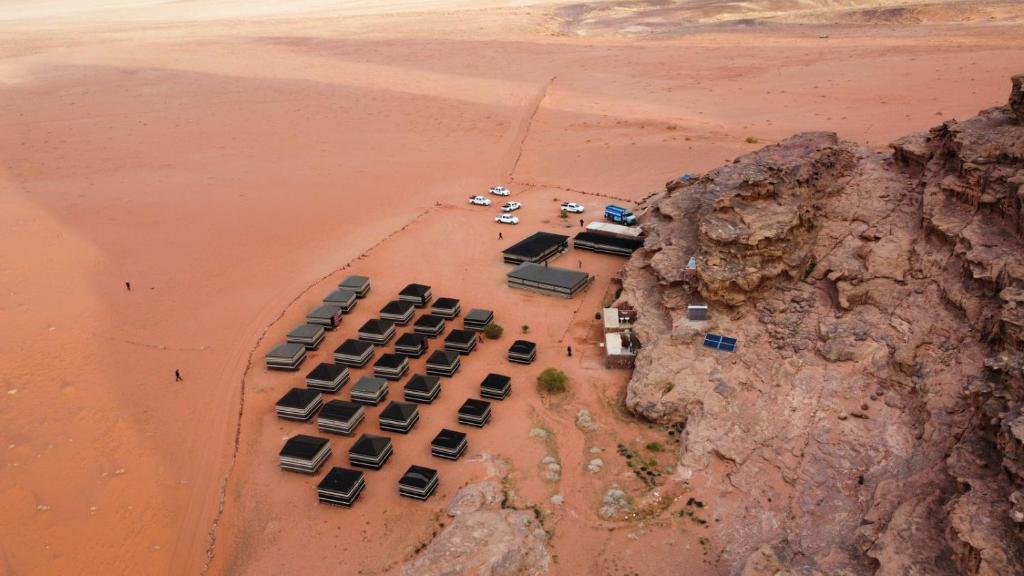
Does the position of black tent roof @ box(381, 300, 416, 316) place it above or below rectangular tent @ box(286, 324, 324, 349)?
above

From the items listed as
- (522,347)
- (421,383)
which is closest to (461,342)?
(522,347)

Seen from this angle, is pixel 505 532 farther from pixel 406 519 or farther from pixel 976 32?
pixel 976 32

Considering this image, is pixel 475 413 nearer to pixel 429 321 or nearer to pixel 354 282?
pixel 429 321

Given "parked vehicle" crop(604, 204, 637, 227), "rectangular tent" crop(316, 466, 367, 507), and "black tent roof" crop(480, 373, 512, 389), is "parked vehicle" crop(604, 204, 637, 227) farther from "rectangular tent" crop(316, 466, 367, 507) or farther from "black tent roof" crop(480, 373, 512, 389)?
"rectangular tent" crop(316, 466, 367, 507)

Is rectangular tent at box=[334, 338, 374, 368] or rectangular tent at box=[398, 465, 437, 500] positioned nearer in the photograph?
rectangular tent at box=[398, 465, 437, 500]

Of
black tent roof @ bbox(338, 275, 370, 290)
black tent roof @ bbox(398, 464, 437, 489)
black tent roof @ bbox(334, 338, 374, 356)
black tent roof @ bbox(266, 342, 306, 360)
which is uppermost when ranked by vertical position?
black tent roof @ bbox(398, 464, 437, 489)

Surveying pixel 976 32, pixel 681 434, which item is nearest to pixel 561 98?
pixel 976 32

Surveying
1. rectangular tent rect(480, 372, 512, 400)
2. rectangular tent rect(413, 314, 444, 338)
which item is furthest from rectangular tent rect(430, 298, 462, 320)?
rectangular tent rect(480, 372, 512, 400)

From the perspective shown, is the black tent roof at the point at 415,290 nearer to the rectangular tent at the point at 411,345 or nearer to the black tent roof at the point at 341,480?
the rectangular tent at the point at 411,345
